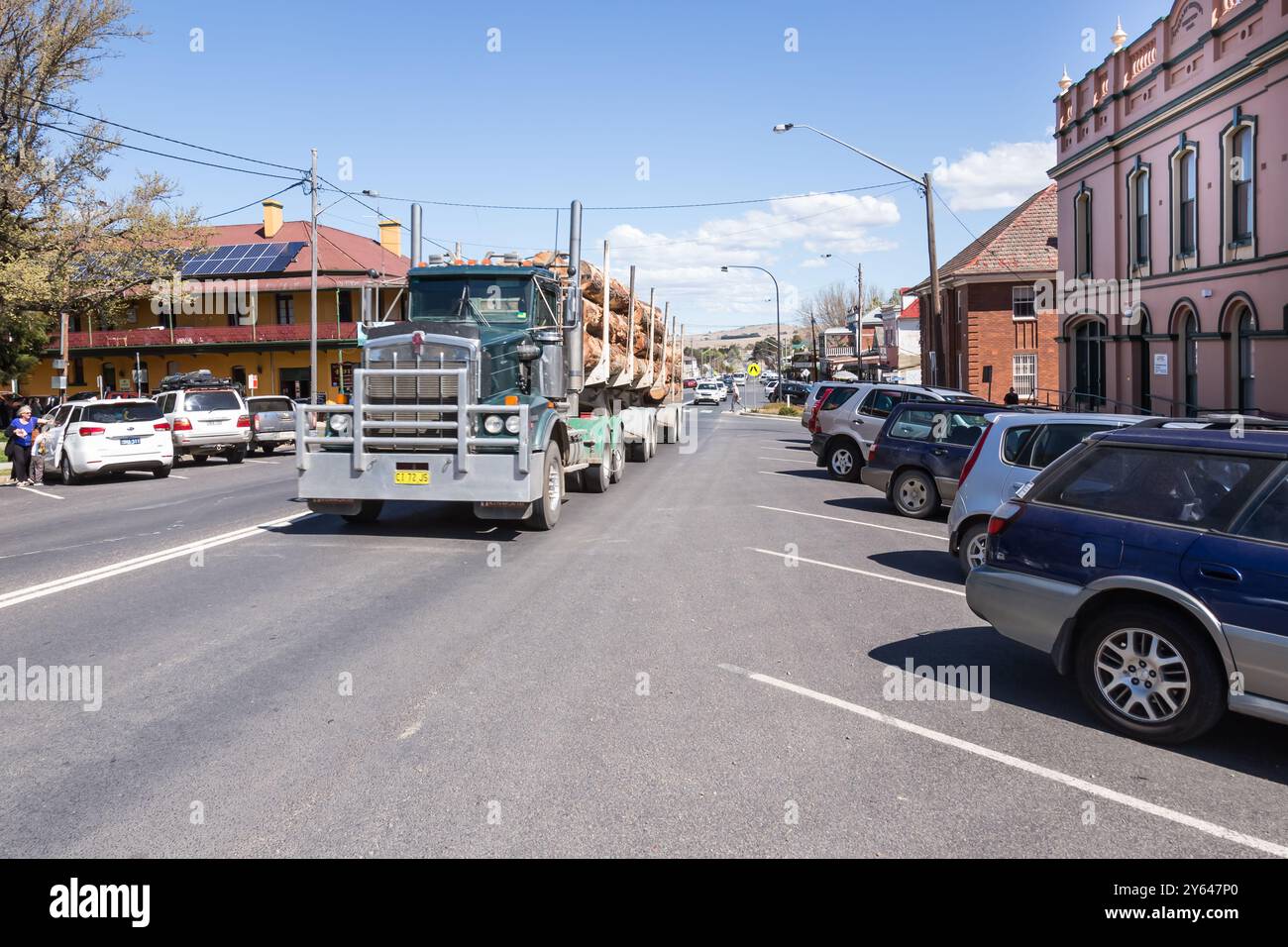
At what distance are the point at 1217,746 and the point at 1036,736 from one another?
2.85 ft

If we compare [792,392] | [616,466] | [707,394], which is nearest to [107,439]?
[616,466]

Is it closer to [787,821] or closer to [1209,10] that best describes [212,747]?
[787,821]

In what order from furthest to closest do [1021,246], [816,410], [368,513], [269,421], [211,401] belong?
[1021,246] → [269,421] → [211,401] → [816,410] → [368,513]

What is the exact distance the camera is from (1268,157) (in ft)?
64.8

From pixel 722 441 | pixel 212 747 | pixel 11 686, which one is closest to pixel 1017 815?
pixel 212 747

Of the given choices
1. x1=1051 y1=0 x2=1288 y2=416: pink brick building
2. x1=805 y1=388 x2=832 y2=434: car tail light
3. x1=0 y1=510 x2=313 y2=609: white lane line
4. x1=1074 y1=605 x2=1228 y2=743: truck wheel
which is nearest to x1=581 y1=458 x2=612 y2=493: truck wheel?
x1=0 y1=510 x2=313 y2=609: white lane line

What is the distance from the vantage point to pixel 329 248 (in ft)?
190

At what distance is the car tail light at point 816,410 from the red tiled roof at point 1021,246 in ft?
77.2

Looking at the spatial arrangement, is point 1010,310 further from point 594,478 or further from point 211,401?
point 594,478

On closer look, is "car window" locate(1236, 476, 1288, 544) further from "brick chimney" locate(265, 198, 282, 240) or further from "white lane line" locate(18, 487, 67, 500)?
"brick chimney" locate(265, 198, 282, 240)

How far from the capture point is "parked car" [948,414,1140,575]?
32.6ft

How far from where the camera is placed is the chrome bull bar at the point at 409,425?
38.9 feet

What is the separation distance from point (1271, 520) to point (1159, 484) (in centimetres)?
67

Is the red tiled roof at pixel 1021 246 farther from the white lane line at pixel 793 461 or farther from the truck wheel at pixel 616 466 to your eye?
the truck wheel at pixel 616 466
